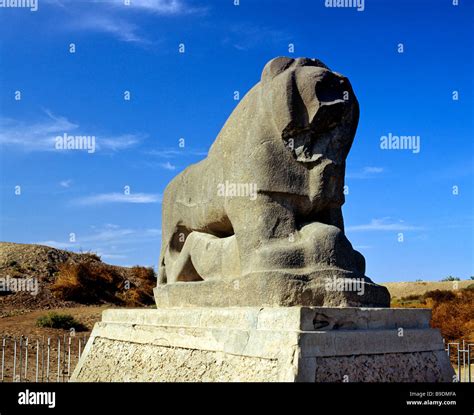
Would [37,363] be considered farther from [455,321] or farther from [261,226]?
[455,321]

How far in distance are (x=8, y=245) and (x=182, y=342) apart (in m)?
18.8

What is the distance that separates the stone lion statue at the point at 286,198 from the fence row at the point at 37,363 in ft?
14.1

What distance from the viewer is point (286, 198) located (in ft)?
15.7

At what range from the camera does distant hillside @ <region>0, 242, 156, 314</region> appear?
17.2 m

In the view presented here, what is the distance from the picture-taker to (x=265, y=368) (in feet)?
12.7

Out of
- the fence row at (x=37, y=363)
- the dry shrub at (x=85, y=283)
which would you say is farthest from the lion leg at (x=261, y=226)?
the dry shrub at (x=85, y=283)

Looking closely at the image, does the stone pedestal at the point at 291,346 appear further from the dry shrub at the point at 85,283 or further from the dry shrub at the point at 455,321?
the dry shrub at the point at 85,283

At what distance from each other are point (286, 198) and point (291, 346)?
1.44 meters

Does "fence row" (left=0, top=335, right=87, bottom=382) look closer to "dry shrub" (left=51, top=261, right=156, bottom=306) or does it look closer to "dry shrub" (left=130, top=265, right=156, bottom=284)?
"dry shrub" (left=51, top=261, right=156, bottom=306)

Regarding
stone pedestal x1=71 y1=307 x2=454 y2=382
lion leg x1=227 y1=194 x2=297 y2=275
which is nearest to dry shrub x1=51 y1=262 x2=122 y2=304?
stone pedestal x1=71 y1=307 x2=454 y2=382

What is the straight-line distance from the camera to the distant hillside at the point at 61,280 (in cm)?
1722

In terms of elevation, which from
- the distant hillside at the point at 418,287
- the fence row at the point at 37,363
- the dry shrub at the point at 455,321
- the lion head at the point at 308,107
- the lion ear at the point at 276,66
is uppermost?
the lion ear at the point at 276,66

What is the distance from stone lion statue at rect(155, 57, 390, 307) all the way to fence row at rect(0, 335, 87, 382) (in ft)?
14.1
